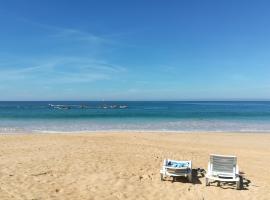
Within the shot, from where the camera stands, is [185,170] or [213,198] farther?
[185,170]

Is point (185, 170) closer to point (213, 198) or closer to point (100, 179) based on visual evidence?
point (213, 198)

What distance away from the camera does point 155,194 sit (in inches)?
373

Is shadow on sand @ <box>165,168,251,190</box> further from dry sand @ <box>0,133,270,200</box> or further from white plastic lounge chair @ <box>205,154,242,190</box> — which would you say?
white plastic lounge chair @ <box>205,154,242,190</box>

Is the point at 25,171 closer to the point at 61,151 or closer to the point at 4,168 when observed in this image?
the point at 4,168

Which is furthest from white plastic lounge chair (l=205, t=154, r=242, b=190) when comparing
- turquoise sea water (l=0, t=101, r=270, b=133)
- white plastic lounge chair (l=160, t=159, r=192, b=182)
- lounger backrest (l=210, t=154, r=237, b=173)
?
turquoise sea water (l=0, t=101, r=270, b=133)

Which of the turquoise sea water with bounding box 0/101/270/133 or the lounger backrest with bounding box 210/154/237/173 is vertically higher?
the lounger backrest with bounding box 210/154/237/173

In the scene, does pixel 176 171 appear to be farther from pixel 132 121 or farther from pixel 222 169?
pixel 132 121

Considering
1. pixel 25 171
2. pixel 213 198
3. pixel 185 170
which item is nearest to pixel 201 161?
pixel 185 170

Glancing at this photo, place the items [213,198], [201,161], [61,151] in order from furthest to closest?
[61,151], [201,161], [213,198]

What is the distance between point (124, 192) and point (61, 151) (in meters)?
7.35

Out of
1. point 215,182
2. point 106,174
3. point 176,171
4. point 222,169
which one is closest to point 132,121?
point 106,174

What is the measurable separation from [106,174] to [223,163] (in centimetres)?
396

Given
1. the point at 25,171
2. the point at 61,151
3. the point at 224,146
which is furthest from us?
the point at 224,146

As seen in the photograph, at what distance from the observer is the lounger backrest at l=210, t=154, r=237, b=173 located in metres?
10.9
